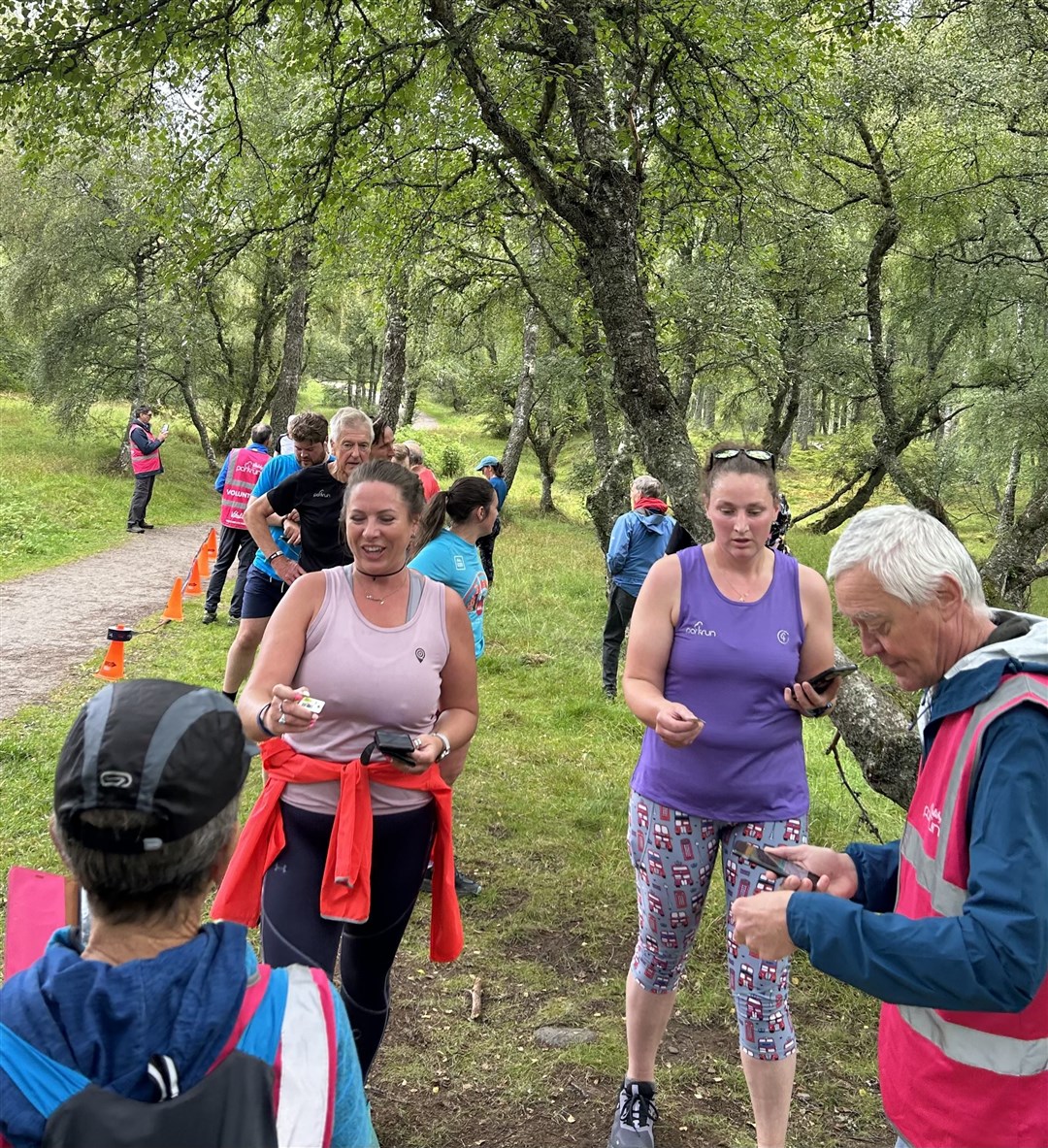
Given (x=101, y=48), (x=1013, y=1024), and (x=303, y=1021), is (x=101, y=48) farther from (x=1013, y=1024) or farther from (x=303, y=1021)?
(x=1013, y=1024)

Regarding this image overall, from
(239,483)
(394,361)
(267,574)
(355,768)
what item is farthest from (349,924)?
(394,361)

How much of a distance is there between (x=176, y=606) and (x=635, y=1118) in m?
8.74

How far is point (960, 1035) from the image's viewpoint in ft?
5.69

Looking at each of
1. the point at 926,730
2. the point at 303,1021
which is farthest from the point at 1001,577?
the point at 303,1021

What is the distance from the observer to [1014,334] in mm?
19172

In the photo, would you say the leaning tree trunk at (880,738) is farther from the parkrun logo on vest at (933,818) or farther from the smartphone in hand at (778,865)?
the parkrun logo on vest at (933,818)

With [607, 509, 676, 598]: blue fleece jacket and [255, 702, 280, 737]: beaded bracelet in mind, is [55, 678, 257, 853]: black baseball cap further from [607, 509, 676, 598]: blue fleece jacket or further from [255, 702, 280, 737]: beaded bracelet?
[607, 509, 676, 598]: blue fleece jacket

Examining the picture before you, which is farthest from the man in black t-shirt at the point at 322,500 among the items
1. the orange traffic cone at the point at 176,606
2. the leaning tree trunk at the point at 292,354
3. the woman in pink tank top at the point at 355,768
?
the leaning tree trunk at the point at 292,354

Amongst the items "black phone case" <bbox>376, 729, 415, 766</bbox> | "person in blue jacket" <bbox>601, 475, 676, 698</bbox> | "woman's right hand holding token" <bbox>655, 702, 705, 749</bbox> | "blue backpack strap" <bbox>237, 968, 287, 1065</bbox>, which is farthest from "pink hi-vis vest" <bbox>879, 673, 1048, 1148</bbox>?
"person in blue jacket" <bbox>601, 475, 676, 698</bbox>

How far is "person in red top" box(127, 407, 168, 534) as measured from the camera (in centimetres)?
1636

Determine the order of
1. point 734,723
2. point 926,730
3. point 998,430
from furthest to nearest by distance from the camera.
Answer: point 998,430
point 734,723
point 926,730

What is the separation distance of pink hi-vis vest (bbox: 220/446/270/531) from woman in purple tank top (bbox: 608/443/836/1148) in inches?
298

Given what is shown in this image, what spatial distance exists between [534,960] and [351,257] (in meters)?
8.62

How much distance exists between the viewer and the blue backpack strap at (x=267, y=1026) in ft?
4.00
